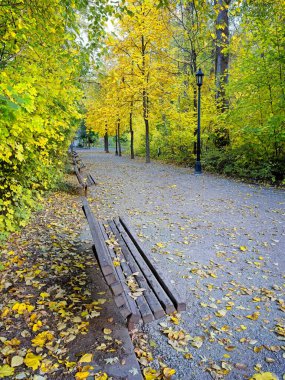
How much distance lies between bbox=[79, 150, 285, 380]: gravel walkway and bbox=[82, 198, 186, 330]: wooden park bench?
368 mm

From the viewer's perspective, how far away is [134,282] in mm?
2879

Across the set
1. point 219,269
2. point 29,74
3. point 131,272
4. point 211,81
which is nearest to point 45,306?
point 131,272

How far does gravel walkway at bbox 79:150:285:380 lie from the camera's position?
7.87 feet

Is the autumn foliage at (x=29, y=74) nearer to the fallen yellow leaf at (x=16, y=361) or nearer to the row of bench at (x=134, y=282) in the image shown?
the row of bench at (x=134, y=282)

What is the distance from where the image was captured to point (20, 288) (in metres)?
3.34

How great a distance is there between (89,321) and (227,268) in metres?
2.02

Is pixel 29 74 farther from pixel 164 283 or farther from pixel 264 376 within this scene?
pixel 264 376

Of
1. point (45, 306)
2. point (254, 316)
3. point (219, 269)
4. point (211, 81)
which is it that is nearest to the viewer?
point (254, 316)

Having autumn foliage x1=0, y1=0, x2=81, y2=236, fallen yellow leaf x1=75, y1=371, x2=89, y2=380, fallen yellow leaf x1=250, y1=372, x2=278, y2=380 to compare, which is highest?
autumn foliage x1=0, y1=0, x2=81, y2=236

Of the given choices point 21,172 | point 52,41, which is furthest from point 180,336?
point 52,41

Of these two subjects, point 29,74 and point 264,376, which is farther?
point 29,74

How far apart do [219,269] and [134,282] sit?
59.8 inches

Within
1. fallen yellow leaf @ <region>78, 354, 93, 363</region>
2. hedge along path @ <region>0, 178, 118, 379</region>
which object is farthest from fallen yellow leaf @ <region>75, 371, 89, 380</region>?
fallen yellow leaf @ <region>78, 354, 93, 363</region>

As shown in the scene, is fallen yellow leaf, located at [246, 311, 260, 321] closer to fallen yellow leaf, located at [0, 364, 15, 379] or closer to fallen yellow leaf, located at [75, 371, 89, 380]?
fallen yellow leaf, located at [75, 371, 89, 380]
